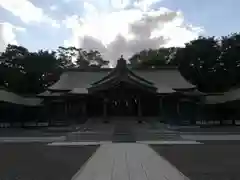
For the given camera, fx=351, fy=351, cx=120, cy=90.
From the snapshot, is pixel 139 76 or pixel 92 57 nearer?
pixel 139 76

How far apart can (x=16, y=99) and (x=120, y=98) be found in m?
12.4

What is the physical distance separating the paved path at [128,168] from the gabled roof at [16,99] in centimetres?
2545

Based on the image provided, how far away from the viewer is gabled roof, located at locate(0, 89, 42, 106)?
36.7 meters

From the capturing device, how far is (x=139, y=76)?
132 ft

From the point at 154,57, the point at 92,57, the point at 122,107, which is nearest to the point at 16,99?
the point at 122,107

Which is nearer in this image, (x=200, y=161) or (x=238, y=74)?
(x=200, y=161)

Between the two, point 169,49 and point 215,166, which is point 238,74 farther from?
point 215,166

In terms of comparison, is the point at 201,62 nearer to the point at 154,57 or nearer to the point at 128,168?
the point at 154,57

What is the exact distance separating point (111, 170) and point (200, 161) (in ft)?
11.2

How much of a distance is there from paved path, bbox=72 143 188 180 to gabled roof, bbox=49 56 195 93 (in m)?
27.5

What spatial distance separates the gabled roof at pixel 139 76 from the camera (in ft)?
136

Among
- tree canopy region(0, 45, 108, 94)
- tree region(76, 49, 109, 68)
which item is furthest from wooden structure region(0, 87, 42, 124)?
tree region(76, 49, 109, 68)

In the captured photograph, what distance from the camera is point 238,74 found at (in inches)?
2072

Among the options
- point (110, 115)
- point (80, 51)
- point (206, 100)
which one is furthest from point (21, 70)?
point (206, 100)
